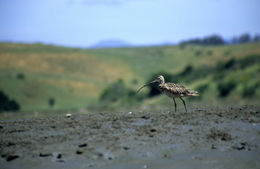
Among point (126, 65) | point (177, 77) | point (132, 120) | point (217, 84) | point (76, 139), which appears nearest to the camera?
point (76, 139)

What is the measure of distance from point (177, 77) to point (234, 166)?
71207 millimetres

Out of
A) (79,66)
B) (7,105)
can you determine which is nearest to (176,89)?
(7,105)

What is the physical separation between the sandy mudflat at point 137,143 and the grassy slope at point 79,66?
65410 mm

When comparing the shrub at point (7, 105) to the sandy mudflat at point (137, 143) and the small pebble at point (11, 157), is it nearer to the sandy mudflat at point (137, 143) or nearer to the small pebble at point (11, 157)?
the sandy mudflat at point (137, 143)

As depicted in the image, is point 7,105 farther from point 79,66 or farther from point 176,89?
point 79,66

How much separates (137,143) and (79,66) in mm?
117555

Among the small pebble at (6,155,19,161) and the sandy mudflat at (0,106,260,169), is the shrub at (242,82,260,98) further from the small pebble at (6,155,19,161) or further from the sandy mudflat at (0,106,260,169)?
the small pebble at (6,155,19,161)

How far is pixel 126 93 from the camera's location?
85.4m

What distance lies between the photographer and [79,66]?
13162 centimetres

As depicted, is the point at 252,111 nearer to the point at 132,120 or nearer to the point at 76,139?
the point at 132,120

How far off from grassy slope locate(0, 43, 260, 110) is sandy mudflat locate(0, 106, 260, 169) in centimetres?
6541

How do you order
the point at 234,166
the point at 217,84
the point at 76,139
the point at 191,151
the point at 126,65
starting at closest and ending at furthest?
the point at 234,166
the point at 191,151
the point at 76,139
the point at 217,84
the point at 126,65

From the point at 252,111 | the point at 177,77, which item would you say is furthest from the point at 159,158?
the point at 177,77

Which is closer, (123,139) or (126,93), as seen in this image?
(123,139)
